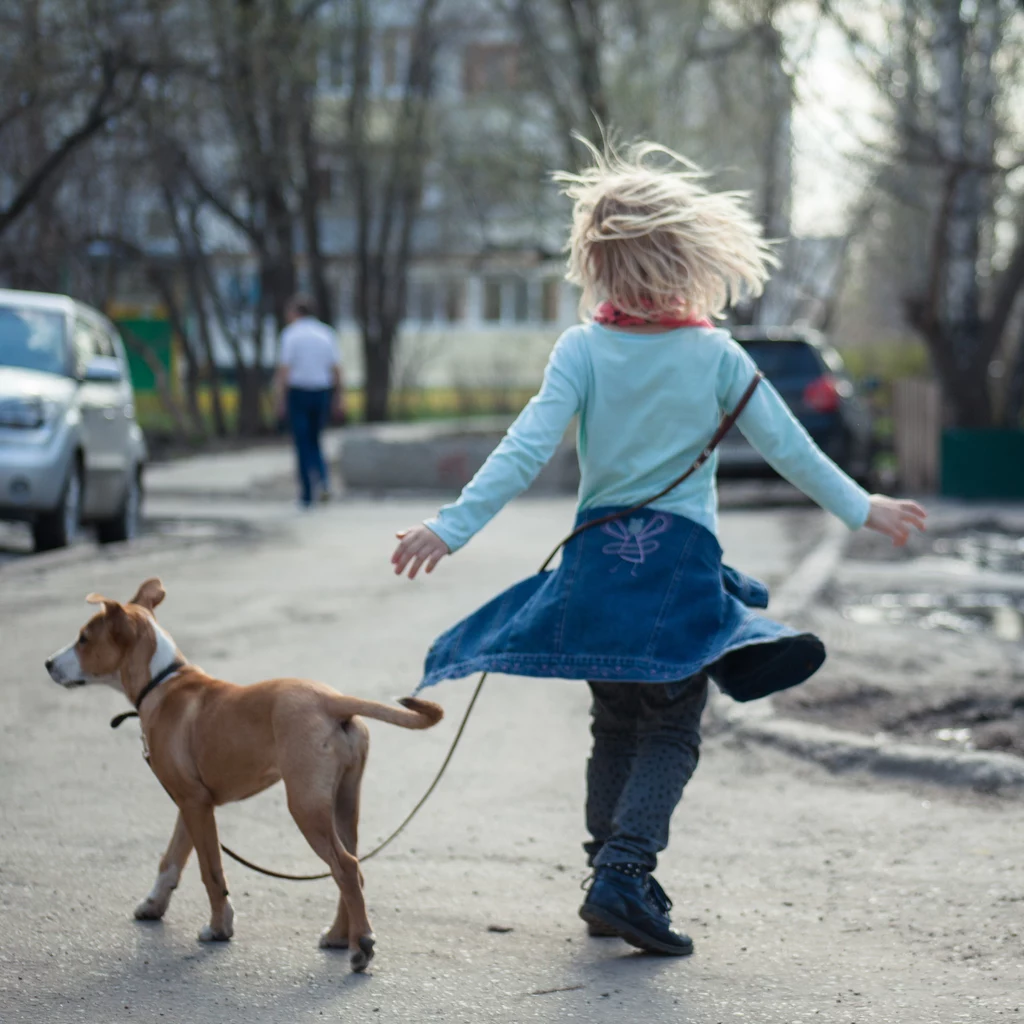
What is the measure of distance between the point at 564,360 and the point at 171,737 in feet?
4.16

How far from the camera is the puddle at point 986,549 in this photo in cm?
1251

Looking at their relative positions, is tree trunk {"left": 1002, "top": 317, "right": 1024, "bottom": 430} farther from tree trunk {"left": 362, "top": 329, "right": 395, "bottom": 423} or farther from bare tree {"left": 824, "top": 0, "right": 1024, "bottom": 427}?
tree trunk {"left": 362, "top": 329, "right": 395, "bottom": 423}

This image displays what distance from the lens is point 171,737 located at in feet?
13.2

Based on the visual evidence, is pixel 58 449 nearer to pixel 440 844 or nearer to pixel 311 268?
pixel 440 844

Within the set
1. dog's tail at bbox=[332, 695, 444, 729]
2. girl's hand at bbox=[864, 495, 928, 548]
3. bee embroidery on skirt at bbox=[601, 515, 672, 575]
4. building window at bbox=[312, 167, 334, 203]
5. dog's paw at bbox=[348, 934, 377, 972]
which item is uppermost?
building window at bbox=[312, 167, 334, 203]

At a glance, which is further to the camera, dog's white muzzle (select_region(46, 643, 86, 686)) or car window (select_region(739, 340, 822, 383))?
car window (select_region(739, 340, 822, 383))

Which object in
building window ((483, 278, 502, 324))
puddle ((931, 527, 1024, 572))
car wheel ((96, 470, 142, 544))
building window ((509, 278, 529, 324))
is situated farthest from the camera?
building window ((483, 278, 502, 324))

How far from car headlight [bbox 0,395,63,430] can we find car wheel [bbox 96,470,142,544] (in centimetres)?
176

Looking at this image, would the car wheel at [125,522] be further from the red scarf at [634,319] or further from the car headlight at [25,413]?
the red scarf at [634,319]

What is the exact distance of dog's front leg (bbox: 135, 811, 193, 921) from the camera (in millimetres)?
4121

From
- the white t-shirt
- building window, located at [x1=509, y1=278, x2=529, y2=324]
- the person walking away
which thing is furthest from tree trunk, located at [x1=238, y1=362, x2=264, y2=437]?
building window, located at [x1=509, y1=278, x2=529, y2=324]

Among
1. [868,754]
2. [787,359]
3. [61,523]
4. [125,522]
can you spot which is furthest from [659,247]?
[787,359]

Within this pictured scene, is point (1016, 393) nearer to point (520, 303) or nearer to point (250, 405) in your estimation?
point (250, 405)

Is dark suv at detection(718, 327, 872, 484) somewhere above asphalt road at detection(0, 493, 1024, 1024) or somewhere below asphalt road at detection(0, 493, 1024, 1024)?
above
